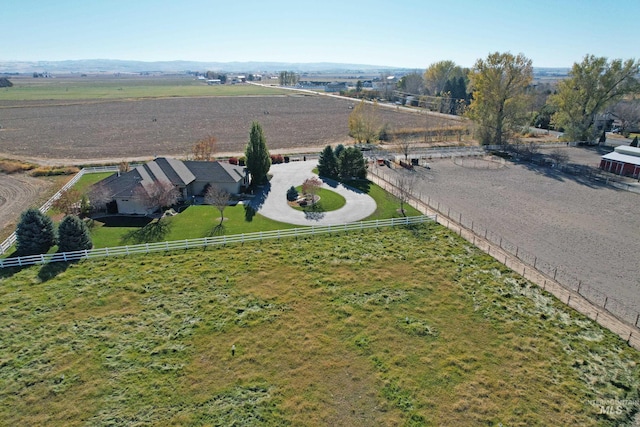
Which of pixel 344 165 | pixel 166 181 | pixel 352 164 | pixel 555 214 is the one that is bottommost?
pixel 555 214

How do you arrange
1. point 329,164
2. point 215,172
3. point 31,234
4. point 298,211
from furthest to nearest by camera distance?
1. point 329,164
2. point 215,172
3. point 298,211
4. point 31,234


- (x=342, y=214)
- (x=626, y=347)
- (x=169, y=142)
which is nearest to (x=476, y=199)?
(x=342, y=214)

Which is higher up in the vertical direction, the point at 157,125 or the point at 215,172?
the point at 157,125

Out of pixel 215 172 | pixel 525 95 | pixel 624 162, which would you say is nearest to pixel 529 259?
pixel 215 172

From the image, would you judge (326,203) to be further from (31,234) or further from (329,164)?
(31,234)

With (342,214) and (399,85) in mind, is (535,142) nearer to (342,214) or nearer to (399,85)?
(342,214)

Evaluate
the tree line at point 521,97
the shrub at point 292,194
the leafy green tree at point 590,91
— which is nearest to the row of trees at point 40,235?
the shrub at point 292,194

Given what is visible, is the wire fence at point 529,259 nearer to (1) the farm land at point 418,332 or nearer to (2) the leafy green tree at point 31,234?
(1) the farm land at point 418,332

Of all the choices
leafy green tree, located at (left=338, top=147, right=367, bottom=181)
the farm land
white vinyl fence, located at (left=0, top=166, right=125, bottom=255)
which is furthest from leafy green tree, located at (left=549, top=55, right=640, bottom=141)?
white vinyl fence, located at (left=0, top=166, right=125, bottom=255)
